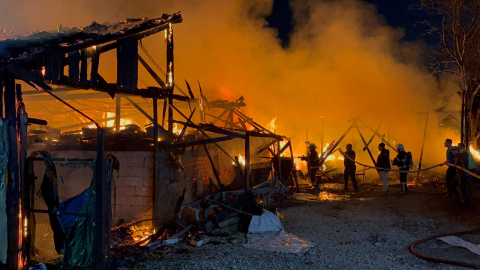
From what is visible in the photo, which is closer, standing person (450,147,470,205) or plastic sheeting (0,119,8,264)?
plastic sheeting (0,119,8,264)

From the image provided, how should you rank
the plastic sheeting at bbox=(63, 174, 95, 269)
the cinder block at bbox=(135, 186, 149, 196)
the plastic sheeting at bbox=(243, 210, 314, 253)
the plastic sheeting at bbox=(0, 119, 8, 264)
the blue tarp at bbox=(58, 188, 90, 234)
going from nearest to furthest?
1. the plastic sheeting at bbox=(0, 119, 8, 264)
2. the plastic sheeting at bbox=(63, 174, 95, 269)
3. the blue tarp at bbox=(58, 188, 90, 234)
4. the plastic sheeting at bbox=(243, 210, 314, 253)
5. the cinder block at bbox=(135, 186, 149, 196)

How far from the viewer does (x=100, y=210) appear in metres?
4.88

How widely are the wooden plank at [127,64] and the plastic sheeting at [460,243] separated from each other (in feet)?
22.9

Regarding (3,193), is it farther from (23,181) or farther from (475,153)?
(475,153)

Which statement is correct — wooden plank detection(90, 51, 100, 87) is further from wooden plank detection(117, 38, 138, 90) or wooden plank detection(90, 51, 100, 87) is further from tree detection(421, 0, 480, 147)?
tree detection(421, 0, 480, 147)

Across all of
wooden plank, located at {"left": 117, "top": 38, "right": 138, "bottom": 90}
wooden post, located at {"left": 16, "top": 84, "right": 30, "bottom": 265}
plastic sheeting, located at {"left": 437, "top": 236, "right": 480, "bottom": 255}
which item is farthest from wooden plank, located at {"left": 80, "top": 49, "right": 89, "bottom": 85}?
plastic sheeting, located at {"left": 437, "top": 236, "right": 480, "bottom": 255}

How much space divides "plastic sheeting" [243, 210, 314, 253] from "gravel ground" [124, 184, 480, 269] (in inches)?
7.8

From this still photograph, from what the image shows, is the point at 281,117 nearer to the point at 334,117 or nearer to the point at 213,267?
the point at 334,117

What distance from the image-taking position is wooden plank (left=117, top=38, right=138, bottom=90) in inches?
259

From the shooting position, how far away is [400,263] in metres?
5.25

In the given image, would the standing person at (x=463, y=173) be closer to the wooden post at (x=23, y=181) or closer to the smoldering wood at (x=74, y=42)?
the smoldering wood at (x=74, y=42)

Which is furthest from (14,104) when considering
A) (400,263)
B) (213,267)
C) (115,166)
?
(400,263)

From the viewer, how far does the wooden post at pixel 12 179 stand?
4.85 metres

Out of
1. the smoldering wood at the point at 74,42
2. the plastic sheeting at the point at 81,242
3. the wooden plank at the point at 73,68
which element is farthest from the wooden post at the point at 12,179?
the wooden plank at the point at 73,68
